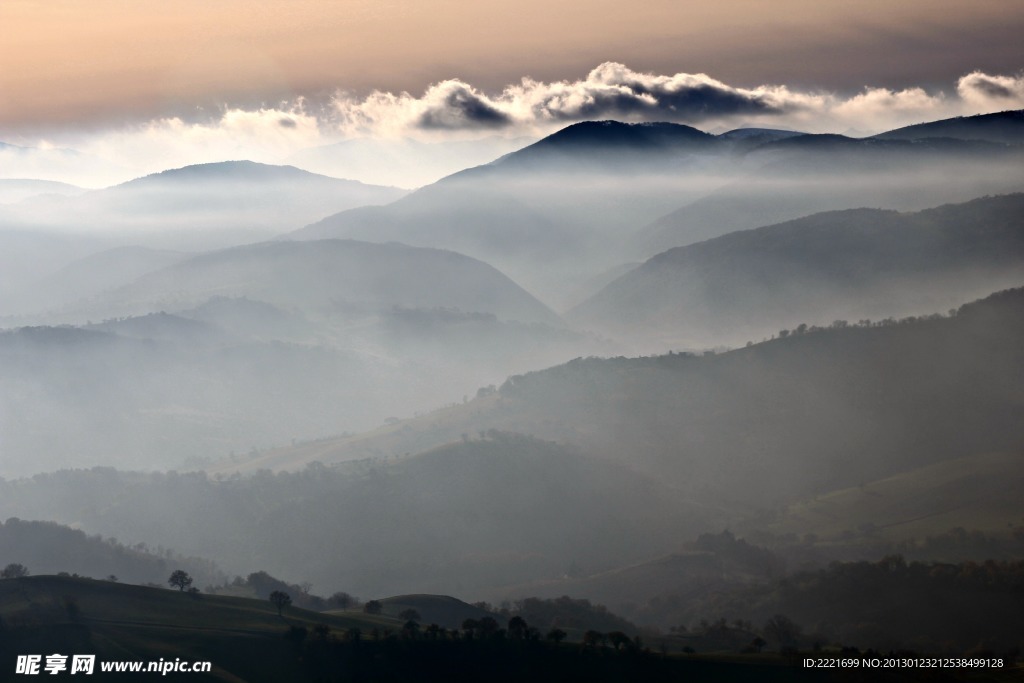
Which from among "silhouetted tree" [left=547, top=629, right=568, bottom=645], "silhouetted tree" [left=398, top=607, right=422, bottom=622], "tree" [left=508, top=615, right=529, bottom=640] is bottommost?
"silhouetted tree" [left=547, top=629, right=568, bottom=645]

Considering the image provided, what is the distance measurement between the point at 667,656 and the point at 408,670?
32994 millimetres

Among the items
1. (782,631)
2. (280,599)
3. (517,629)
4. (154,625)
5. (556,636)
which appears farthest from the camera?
(782,631)

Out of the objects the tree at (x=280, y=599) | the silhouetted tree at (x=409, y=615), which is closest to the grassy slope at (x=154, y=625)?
the tree at (x=280, y=599)

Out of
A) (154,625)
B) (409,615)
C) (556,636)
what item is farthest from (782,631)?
(154,625)

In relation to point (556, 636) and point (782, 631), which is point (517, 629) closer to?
point (556, 636)

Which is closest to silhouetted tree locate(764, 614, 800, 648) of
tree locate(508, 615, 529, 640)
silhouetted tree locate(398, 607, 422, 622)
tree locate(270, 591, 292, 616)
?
tree locate(508, 615, 529, 640)

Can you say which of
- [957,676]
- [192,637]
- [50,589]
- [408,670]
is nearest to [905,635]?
[957,676]

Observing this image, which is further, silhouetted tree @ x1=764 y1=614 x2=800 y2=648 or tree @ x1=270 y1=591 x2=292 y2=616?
silhouetted tree @ x1=764 y1=614 x2=800 y2=648

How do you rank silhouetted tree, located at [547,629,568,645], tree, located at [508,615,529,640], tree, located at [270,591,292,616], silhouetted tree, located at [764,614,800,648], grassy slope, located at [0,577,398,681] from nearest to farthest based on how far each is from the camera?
1. grassy slope, located at [0,577,398,681]
2. silhouetted tree, located at [547,629,568,645]
3. tree, located at [508,615,529,640]
4. tree, located at [270,591,292,616]
5. silhouetted tree, located at [764,614,800,648]

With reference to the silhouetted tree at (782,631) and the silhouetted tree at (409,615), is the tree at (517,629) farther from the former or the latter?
the silhouetted tree at (782,631)

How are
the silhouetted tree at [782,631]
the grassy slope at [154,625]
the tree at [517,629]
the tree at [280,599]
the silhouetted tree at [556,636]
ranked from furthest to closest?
the silhouetted tree at [782,631], the tree at [280,599], the tree at [517,629], the silhouetted tree at [556,636], the grassy slope at [154,625]

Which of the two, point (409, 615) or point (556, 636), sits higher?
point (409, 615)

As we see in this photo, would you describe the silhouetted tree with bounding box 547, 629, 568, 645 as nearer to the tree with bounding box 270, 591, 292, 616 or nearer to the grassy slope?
the grassy slope

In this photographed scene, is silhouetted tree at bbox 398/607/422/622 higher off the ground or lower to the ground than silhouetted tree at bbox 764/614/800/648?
higher
